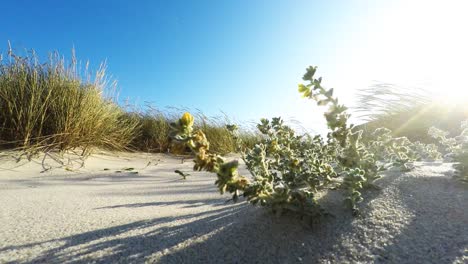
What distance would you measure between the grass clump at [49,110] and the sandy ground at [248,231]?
2.16m

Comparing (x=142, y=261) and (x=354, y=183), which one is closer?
(x=142, y=261)

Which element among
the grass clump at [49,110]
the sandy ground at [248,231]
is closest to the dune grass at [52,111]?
the grass clump at [49,110]

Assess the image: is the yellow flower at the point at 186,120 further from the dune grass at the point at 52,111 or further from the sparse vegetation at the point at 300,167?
the dune grass at the point at 52,111

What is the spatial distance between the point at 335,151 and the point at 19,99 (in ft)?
12.4

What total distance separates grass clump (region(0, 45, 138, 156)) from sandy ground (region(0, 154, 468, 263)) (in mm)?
2165

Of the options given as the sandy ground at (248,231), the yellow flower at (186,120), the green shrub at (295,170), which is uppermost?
the yellow flower at (186,120)

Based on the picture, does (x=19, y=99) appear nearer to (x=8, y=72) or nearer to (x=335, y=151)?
(x=8, y=72)

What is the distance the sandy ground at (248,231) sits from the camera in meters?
0.89

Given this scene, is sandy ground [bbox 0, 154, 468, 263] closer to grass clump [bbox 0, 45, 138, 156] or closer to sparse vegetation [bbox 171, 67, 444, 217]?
sparse vegetation [bbox 171, 67, 444, 217]

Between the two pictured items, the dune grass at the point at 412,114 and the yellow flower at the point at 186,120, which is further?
the dune grass at the point at 412,114

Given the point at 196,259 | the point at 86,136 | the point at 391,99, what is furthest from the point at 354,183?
the point at 391,99

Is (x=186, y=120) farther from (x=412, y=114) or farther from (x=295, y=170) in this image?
(x=412, y=114)

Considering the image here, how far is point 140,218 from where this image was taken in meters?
1.34

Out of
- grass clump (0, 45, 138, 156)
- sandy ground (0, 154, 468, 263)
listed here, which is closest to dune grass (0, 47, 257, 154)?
grass clump (0, 45, 138, 156)
